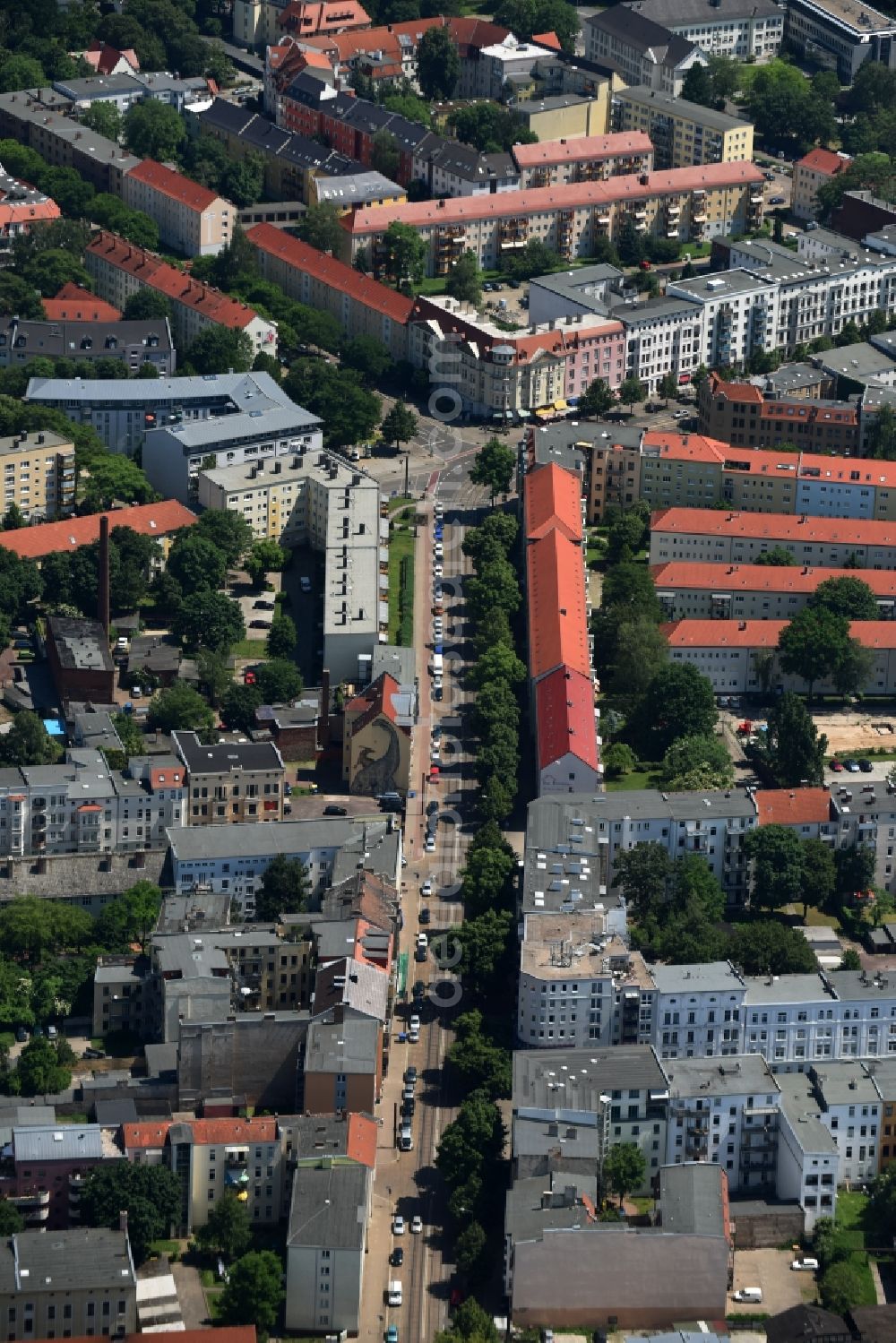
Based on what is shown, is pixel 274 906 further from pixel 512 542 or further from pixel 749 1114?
pixel 512 542

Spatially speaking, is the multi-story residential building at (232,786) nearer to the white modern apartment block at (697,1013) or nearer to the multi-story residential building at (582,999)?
the multi-story residential building at (582,999)

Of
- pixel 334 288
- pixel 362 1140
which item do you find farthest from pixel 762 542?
pixel 362 1140

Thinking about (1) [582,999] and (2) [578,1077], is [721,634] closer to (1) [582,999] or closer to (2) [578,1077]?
(1) [582,999]

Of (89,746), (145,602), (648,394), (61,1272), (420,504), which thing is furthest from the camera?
(648,394)

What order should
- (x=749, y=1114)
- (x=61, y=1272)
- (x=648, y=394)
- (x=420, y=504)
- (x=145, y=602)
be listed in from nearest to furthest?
(x=61, y=1272) < (x=749, y=1114) < (x=145, y=602) < (x=420, y=504) < (x=648, y=394)

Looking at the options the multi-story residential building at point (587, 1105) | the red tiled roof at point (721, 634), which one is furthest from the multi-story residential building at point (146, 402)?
the multi-story residential building at point (587, 1105)

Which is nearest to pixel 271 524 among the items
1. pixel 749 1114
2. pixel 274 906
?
pixel 274 906
